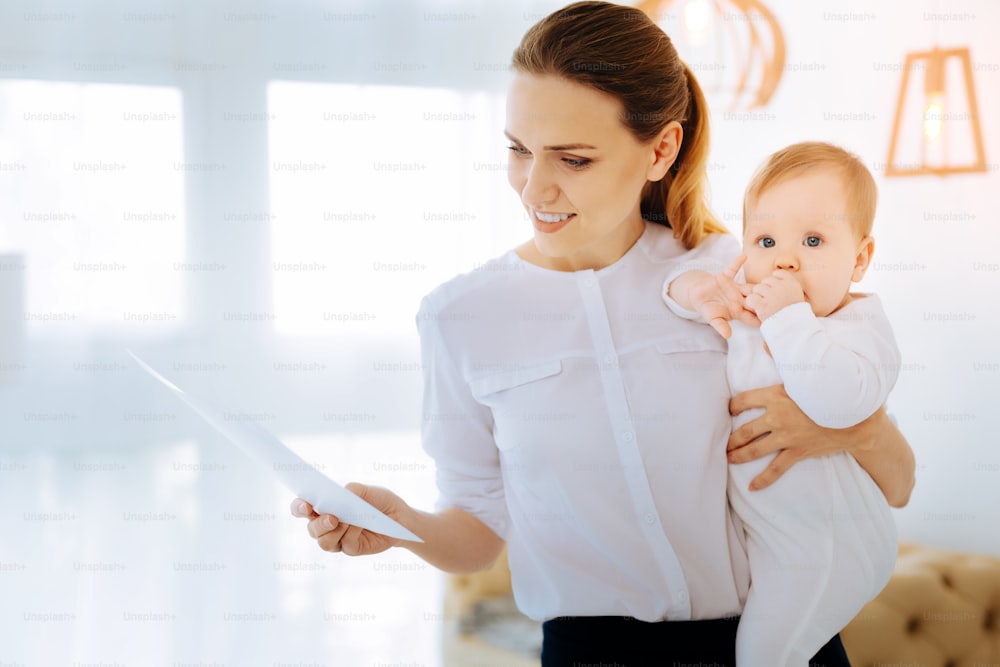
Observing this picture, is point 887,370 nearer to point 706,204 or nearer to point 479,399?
point 706,204

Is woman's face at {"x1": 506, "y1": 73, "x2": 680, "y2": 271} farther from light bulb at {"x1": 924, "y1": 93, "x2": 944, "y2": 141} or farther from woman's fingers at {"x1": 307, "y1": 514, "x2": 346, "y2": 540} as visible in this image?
light bulb at {"x1": 924, "y1": 93, "x2": 944, "y2": 141}

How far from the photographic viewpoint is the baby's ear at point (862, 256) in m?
1.15

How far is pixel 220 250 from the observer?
2146 mm

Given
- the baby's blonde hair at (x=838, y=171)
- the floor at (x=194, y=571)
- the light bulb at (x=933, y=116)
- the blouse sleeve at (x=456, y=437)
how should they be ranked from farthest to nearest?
1. the floor at (x=194, y=571)
2. the light bulb at (x=933, y=116)
3. the blouse sleeve at (x=456, y=437)
4. the baby's blonde hair at (x=838, y=171)

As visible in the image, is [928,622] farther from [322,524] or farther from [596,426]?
[322,524]

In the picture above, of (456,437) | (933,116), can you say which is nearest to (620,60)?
(456,437)

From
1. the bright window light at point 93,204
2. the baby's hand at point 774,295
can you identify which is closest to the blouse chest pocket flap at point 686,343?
the baby's hand at point 774,295

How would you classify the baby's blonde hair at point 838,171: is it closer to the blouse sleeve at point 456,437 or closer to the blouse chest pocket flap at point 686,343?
the blouse chest pocket flap at point 686,343

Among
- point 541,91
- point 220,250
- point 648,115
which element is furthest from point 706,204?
point 220,250

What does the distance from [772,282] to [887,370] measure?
19 cm

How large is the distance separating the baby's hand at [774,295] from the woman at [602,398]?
116 millimetres

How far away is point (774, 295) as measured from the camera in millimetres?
1082

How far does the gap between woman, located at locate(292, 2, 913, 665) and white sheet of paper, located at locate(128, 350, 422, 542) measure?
0.34 feet

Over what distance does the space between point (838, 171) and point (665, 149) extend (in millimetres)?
241
